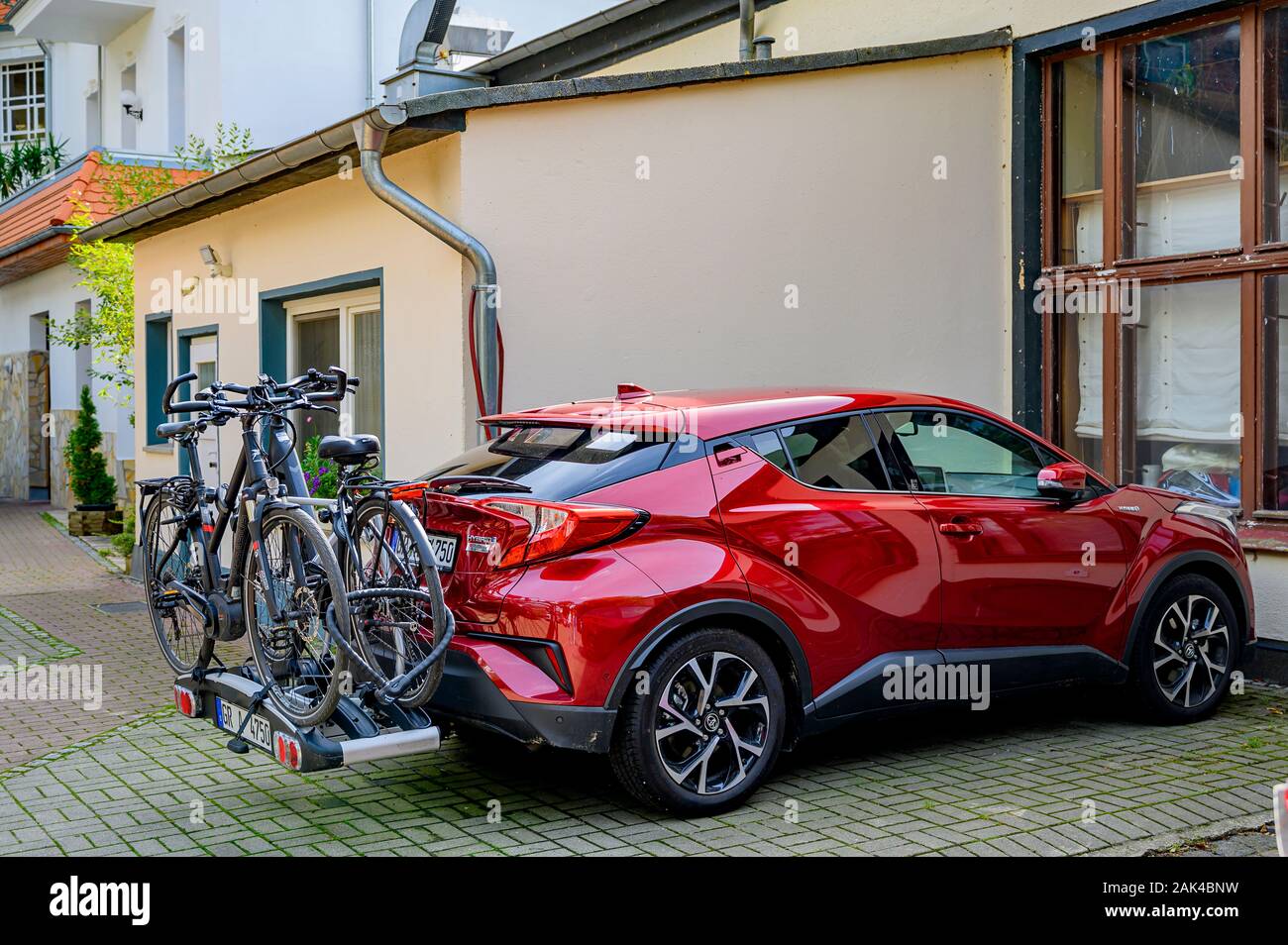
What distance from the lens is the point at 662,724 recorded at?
5375 mm

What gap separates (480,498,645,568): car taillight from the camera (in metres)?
5.36

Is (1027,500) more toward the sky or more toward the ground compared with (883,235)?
more toward the ground

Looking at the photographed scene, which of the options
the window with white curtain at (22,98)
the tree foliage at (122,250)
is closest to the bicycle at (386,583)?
the tree foliage at (122,250)

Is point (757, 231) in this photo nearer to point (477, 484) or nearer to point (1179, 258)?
point (1179, 258)

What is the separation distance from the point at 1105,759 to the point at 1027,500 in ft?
Result: 3.98

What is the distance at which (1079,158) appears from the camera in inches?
369

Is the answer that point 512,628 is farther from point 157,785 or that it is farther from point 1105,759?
point 1105,759

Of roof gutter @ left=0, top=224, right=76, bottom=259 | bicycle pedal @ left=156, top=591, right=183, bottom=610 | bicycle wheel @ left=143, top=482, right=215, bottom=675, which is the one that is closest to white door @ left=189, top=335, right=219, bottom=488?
roof gutter @ left=0, top=224, right=76, bottom=259

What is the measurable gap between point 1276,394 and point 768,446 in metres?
4.02

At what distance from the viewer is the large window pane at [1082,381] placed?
9297mm

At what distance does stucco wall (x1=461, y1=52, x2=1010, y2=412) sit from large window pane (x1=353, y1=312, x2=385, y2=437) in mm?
2181

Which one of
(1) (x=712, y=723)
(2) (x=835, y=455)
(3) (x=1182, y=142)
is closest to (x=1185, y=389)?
(3) (x=1182, y=142)

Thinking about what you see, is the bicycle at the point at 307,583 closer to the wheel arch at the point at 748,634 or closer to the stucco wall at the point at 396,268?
the wheel arch at the point at 748,634
